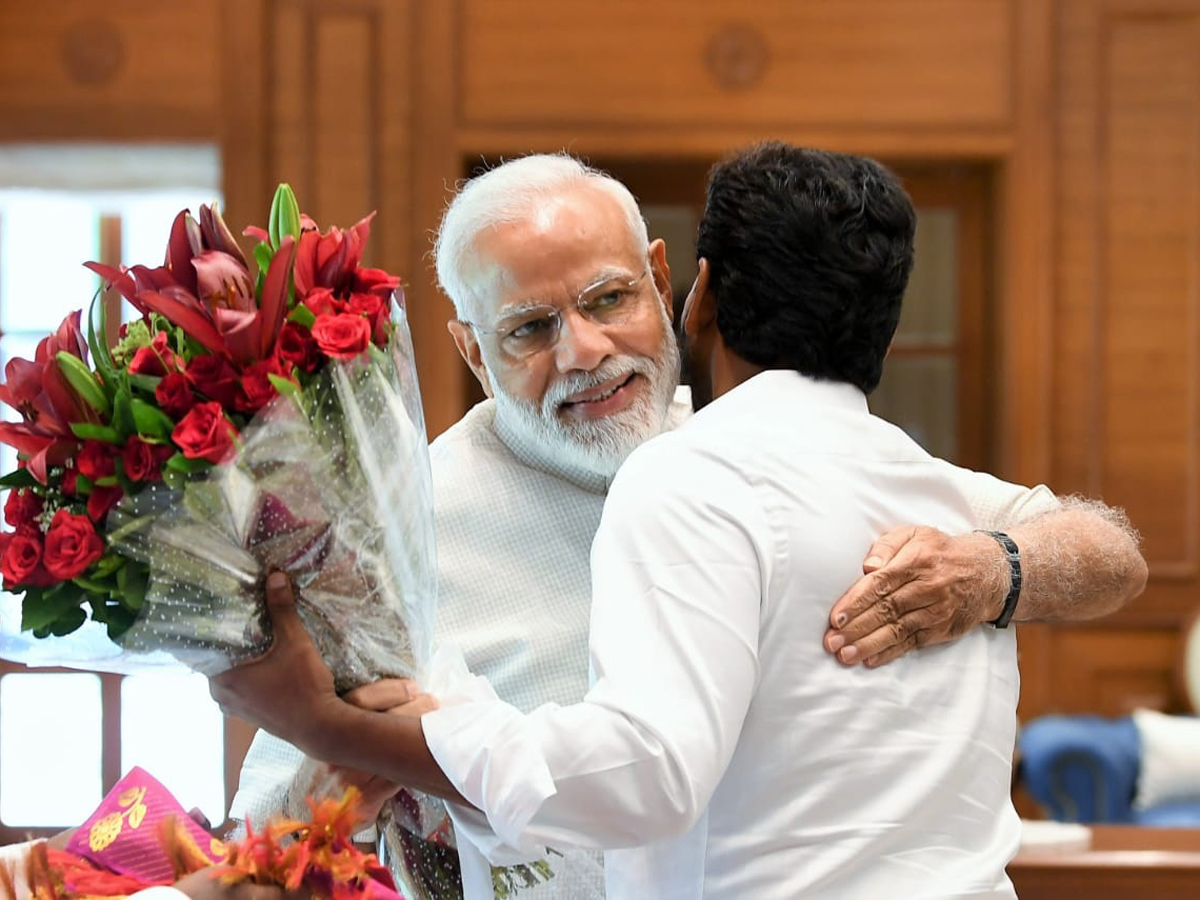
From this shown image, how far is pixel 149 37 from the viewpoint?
5.60 metres

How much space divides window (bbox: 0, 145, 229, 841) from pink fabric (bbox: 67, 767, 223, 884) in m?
4.16

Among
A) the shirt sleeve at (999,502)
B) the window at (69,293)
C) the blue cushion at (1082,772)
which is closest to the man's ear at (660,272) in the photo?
the shirt sleeve at (999,502)

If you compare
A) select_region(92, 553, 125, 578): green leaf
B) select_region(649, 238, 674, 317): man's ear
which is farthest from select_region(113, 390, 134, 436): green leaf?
select_region(649, 238, 674, 317): man's ear

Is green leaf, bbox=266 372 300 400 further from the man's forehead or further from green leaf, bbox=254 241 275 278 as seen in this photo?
the man's forehead

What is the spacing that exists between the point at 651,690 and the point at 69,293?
5.01 m

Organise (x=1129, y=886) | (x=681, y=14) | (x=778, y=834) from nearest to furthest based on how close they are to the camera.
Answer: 1. (x=778, y=834)
2. (x=1129, y=886)
3. (x=681, y=14)

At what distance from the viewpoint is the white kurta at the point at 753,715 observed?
50.1 inches

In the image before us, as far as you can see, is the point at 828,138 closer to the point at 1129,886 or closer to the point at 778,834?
the point at 1129,886

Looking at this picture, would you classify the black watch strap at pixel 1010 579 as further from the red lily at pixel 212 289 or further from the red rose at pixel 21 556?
the red rose at pixel 21 556

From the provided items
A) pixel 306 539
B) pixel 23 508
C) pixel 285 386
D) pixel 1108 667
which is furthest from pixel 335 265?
pixel 1108 667

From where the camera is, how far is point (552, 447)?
191 cm

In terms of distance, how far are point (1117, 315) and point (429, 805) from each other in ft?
15.1

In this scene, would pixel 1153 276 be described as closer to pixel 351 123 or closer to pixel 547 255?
pixel 351 123

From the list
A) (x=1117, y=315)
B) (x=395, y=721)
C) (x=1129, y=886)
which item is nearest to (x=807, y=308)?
(x=395, y=721)
